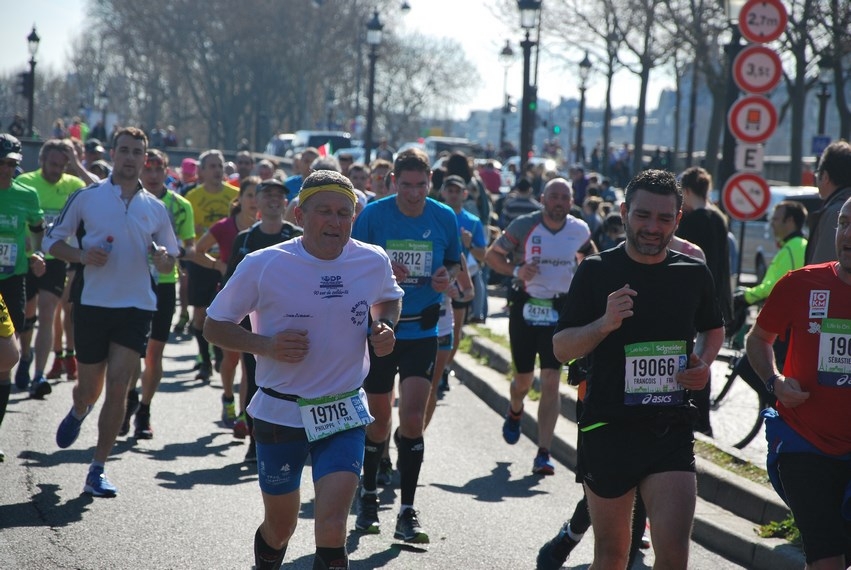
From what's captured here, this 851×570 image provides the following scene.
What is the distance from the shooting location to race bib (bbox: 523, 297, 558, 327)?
9047 millimetres

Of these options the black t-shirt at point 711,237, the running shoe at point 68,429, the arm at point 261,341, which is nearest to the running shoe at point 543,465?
the black t-shirt at point 711,237

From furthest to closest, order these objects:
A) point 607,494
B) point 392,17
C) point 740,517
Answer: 1. point 392,17
2. point 740,517
3. point 607,494

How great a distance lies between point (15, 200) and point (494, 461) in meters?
4.06

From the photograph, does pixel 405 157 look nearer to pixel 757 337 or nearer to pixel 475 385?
pixel 757 337

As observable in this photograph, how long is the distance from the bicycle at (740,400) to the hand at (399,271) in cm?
230

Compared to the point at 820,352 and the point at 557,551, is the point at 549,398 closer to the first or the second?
the point at 557,551

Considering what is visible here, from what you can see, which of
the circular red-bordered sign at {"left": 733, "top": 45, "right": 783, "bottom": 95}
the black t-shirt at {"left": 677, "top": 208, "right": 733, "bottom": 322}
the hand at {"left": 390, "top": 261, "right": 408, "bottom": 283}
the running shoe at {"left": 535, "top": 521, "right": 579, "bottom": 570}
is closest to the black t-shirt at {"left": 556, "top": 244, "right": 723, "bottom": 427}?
the running shoe at {"left": 535, "top": 521, "right": 579, "bottom": 570}

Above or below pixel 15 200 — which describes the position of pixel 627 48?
above

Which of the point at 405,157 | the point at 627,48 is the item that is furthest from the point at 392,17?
the point at 405,157

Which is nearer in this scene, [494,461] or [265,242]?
[265,242]

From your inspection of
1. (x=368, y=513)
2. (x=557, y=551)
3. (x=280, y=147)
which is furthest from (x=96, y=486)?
(x=280, y=147)

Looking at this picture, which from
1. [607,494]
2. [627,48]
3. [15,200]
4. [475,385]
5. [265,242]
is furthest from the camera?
[627,48]

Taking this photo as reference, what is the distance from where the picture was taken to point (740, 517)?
7.36 metres

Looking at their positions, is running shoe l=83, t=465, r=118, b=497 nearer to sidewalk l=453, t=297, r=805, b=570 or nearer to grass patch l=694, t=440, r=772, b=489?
sidewalk l=453, t=297, r=805, b=570
